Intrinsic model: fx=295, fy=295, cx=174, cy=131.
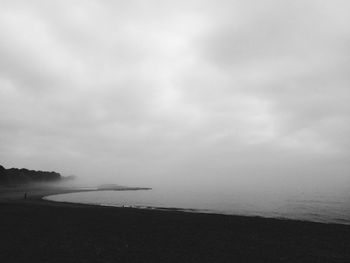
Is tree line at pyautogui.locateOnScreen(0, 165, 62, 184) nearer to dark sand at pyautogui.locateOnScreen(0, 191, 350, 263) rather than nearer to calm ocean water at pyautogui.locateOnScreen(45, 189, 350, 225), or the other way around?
calm ocean water at pyautogui.locateOnScreen(45, 189, 350, 225)

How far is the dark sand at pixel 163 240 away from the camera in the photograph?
53.1 feet

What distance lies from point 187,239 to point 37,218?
1615 cm

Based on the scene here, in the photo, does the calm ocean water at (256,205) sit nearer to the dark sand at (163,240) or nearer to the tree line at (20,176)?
the dark sand at (163,240)

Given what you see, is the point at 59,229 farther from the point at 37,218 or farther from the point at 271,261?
the point at 271,261

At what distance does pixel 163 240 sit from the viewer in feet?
67.6

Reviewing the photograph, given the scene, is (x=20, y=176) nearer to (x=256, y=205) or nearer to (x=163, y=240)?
(x=256, y=205)

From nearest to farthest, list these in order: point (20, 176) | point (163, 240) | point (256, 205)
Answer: point (163, 240)
point (256, 205)
point (20, 176)

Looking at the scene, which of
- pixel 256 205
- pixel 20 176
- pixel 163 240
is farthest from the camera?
pixel 20 176

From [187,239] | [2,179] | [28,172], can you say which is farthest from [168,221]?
[28,172]

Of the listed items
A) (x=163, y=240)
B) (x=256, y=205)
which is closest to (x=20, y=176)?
(x=256, y=205)

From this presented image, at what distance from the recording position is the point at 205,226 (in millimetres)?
27203

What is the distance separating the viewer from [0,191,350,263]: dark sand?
53.1ft

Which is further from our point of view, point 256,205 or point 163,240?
point 256,205

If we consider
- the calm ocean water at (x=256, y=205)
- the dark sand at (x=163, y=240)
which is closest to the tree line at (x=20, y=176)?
the calm ocean water at (x=256, y=205)
